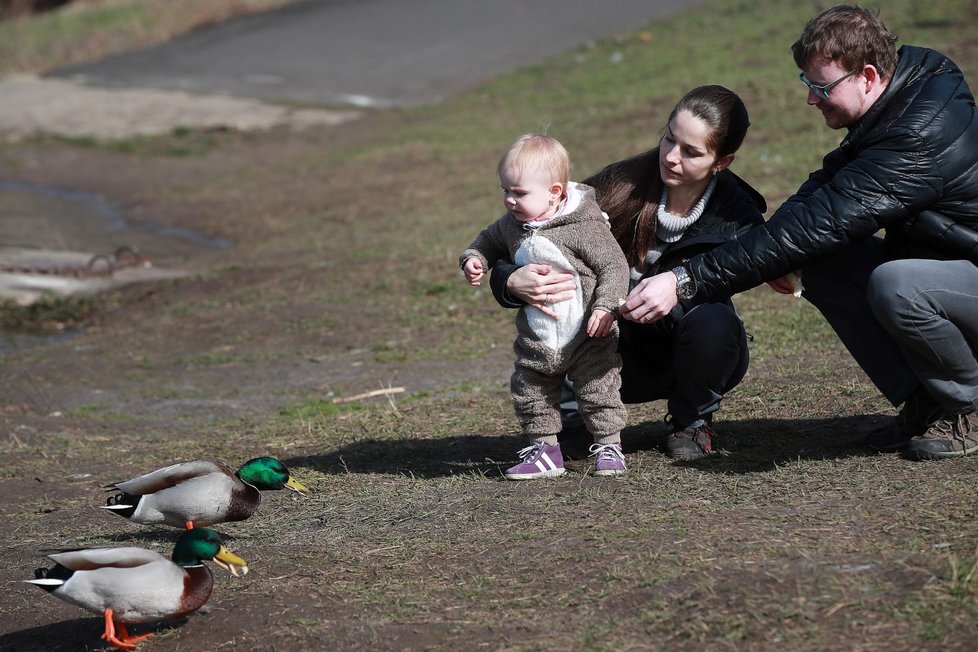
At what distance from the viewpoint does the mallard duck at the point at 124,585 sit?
3715 millimetres

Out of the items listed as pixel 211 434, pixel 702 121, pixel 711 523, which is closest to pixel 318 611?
pixel 711 523

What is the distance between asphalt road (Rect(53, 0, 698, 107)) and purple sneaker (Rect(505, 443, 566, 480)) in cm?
1491

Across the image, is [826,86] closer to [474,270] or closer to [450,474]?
[474,270]

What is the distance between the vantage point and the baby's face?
4.59 meters

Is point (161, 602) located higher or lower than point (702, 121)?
lower

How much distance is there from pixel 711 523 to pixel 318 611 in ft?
4.39

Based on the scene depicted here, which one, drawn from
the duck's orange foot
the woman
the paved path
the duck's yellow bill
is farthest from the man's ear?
the paved path

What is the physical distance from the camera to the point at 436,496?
482 centimetres

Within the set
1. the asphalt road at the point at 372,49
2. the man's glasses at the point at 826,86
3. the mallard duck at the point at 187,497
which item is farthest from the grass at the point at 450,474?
the asphalt road at the point at 372,49

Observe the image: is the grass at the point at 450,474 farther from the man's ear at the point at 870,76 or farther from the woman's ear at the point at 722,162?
the man's ear at the point at 870,76

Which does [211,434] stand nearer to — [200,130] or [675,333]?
[675,333]

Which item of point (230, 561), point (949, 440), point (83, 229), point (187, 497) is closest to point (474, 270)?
point (187, 497)

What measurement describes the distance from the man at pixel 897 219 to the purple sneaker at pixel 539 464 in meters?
0.71

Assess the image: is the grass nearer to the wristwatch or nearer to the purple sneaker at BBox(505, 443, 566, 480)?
the purple sneaker at BBox(505, 443, 566, 480)
